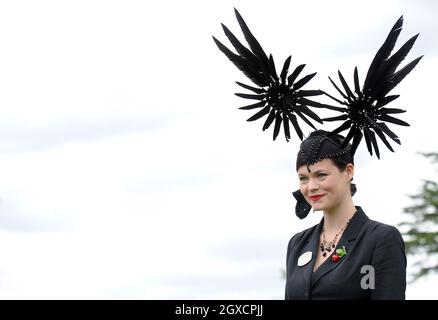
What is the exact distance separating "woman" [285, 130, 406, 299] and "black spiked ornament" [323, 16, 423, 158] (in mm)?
168

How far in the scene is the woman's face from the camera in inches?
276

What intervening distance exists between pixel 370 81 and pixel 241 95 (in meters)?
0.85

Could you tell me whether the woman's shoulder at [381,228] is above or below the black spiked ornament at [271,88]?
below

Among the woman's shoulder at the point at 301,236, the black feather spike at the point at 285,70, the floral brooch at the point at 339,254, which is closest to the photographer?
the floral brooch at the point at 339,254

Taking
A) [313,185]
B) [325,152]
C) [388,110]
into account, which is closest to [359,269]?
[313,185]

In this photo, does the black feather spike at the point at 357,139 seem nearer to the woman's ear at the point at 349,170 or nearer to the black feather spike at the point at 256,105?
the woman's ear at the point at 349,170

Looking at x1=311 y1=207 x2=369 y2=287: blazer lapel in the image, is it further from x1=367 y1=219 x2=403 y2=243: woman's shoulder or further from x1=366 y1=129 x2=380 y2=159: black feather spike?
x1=366 y1=129 x2=380 y2=159: black feather spike

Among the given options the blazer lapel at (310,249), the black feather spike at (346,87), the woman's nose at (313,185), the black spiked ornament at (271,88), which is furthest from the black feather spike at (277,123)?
the blazer lapel at (310,249)

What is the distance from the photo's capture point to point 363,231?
23.1 ft

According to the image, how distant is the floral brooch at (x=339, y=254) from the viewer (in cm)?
702

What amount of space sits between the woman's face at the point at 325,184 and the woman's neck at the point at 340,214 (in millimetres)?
72
